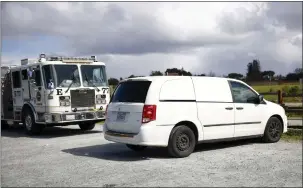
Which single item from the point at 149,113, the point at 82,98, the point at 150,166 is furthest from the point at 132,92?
the point at 82,98

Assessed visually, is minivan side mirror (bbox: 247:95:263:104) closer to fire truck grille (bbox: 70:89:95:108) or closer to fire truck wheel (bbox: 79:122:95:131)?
fire truck grille (bbox: 70:89:95:108)

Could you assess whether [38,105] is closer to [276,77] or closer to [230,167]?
[230,167]

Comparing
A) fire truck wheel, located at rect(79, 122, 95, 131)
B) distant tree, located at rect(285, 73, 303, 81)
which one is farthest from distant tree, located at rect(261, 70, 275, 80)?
fire truck wheel, located at rect(79, 122, 95, 131)

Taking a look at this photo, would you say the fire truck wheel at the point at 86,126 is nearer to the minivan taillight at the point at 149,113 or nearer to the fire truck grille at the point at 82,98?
the fire truck grille at the point at 82,98

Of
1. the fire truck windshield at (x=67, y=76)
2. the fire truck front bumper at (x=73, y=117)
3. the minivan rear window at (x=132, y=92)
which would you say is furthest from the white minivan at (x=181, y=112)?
the fire truck windshield at (x=67, y=76)

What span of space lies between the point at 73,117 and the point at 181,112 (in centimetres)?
582

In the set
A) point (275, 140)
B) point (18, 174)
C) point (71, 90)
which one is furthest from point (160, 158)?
point (71, 90)

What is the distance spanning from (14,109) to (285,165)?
1101 centimetres

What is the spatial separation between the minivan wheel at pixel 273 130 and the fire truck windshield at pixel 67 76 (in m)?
6.52

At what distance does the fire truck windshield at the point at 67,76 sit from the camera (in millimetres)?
13336

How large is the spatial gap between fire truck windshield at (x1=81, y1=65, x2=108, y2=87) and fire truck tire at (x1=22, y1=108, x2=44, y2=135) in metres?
2.16

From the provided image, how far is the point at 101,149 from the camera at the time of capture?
10117 millimetres

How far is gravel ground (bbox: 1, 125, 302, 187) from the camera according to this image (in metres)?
6.54

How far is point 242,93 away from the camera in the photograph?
32.4 ft
